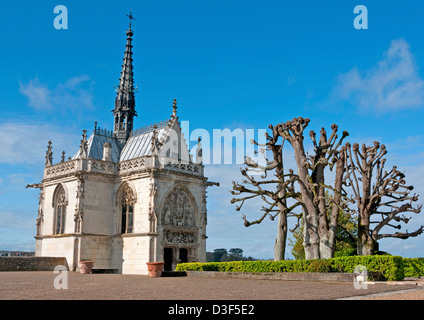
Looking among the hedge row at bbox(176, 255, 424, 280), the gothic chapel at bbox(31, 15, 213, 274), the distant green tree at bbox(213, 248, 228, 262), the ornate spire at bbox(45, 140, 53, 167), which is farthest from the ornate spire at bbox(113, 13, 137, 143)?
the distant green tree at bbox(213, 248, 228, 262)

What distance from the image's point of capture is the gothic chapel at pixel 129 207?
3562 cm

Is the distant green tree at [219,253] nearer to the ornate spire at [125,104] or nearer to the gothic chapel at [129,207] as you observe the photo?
the ornate spire at [125,104]

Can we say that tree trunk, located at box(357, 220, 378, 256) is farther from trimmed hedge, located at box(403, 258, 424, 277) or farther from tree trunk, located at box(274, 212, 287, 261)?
tree trunk, located at box(274, 212, 287, 261)

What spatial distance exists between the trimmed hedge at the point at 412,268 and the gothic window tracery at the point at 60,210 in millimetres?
26188

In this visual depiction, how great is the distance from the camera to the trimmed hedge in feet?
84.9

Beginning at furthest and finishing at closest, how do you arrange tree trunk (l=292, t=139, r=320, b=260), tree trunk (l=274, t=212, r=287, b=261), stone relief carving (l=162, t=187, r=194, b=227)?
1. stone relief carving (l=162, t=187, r=194, b=227)
2. tree trunk (l=274, t=212, r=287, b=261)
3. tree trunk (l=292, t=139, r=320, b=260)

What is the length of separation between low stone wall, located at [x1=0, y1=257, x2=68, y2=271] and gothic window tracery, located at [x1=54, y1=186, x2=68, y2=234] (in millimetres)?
3288

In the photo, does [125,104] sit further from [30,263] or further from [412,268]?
[412,268]

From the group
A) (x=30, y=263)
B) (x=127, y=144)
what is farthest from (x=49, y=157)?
(x=30, y=263)

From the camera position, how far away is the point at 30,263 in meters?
34.7

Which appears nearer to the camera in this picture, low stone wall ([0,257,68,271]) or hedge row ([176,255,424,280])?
hedge row ([176,255,424,280])

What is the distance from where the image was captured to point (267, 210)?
83.1ft

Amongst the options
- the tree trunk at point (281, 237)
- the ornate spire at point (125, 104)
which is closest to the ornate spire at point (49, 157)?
the ornate spire at point (125, 104)
